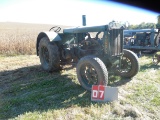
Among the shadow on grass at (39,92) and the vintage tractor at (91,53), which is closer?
the shadow on grass at (39,92)

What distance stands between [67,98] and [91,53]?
5.10 feet

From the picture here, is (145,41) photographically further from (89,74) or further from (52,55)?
(89,74)

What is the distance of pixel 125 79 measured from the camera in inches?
220

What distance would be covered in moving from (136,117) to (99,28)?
7.43 ft

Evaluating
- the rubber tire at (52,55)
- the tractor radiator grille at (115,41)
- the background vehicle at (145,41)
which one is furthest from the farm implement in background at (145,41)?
the rubber tire at (52,55)

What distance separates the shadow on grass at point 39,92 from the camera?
12.9ft

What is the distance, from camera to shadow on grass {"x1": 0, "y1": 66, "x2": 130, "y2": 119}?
395 cm

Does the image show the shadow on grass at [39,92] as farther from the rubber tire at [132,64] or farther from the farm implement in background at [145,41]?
the farm implement in background at [145,41]

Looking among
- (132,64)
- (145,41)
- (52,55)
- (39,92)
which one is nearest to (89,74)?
(39,92)

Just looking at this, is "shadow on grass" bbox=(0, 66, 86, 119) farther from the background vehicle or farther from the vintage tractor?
the background vehicle

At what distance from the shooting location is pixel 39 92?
185 inches

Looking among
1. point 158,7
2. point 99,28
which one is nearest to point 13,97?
point 99,28

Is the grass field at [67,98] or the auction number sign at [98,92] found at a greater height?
the auction number sign at [98,92]

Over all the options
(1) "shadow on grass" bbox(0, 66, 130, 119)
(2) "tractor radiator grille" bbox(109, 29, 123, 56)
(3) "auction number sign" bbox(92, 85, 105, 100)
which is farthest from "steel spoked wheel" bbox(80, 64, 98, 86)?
(2) "tractor radiator grille" bbox(109, 29, 123, 56)
